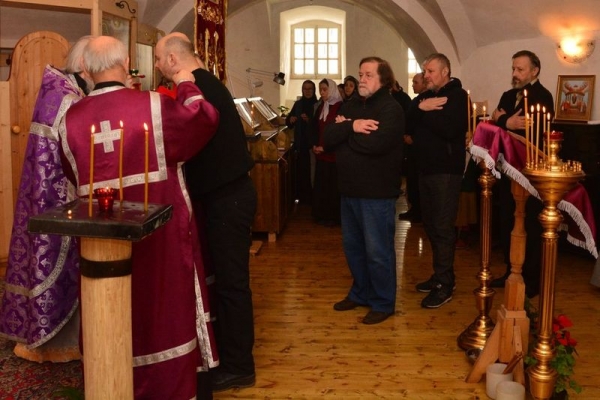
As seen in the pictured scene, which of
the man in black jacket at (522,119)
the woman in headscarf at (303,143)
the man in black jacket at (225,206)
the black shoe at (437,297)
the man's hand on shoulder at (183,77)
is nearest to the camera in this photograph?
the man's hand on shoulder at (183,77)

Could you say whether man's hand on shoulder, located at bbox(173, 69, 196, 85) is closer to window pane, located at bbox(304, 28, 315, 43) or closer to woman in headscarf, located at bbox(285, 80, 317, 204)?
woman in headscarf, located at bbox(285, 80, 317, 204)

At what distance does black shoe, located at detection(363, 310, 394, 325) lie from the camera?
4.66 m

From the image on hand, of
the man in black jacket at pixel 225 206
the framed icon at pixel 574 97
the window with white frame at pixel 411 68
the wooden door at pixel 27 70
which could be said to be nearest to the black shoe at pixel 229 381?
the man in black jacket at pixel 225 206

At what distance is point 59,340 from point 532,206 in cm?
323

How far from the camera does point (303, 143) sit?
31.8 ft

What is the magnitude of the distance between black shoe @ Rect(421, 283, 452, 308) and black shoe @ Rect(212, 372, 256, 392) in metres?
1.71

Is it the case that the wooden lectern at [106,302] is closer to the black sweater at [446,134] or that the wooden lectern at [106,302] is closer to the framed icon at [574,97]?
the black sweater at [446,134]

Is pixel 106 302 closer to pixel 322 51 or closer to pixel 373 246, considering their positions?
pixel 373 246

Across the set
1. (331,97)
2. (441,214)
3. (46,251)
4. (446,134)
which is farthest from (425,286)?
(331,97)

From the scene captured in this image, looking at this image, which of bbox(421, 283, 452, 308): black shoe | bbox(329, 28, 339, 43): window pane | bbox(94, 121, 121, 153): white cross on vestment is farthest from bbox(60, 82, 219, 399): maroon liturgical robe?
bbox(329, 28, 339, 43): window pane

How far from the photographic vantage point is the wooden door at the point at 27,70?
555 cm

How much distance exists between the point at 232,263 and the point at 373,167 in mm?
1357

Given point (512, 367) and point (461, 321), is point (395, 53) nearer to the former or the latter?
point (461, 321)

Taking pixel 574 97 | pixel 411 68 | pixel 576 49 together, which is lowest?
pixel 574 97
